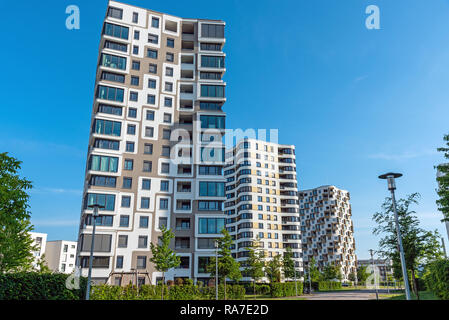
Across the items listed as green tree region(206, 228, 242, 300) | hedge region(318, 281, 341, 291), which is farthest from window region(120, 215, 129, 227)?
hedge region(318, 281, 341, 291)

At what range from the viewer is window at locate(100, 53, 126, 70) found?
189 feet

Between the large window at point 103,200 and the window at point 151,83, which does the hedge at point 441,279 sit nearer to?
the large window at point 103,200

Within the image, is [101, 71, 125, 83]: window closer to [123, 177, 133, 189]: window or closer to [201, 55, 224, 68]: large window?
[201, 55, 224, 68]: large window

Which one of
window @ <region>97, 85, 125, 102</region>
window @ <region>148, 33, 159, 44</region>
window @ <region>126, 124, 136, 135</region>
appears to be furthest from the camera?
window @ <region>148, 33, 159, 44</region>

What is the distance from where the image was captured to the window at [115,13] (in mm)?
59866

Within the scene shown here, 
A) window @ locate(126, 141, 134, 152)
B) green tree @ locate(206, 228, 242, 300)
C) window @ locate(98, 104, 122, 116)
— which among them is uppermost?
window @ locate(98, 104, 122, 116)

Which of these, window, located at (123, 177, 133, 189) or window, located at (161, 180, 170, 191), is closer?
window, located at (123, 177, 133, 189)

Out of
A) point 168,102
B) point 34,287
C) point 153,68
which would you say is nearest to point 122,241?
point 168,102

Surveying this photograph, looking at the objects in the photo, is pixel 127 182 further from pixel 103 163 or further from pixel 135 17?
pixel 135 17

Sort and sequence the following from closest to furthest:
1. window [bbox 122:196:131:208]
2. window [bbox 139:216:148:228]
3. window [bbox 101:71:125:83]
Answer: window [bbox 122:196:131:208] < window [bbox 139:216:148:228] < window [bbox 101:71:125:83]

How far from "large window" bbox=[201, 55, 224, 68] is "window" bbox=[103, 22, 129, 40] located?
14.5m

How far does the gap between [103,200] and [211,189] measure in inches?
680

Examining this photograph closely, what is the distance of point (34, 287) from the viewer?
2142 centimetres
